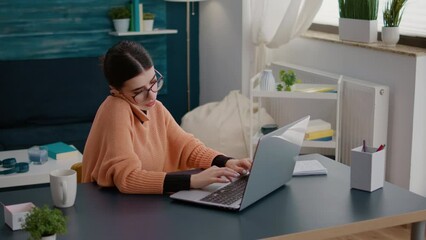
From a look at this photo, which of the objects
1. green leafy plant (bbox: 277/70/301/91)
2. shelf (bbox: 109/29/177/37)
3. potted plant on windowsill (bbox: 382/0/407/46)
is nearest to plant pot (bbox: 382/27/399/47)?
potted plant on windowsill (bbox: 382/0/407/46)

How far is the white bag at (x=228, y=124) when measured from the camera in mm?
4801

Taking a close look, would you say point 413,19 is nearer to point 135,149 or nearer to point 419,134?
point 419,134

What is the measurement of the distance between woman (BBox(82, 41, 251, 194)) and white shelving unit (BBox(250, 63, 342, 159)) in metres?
1.60

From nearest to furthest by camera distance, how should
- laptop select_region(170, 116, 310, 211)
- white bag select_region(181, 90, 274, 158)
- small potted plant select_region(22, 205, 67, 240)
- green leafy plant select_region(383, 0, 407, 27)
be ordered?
small potted plant select_region(22, 205, 67, 240)
laptop select_region(170, 116, 310, 211)
green leafy plant select_region(383, 0, 407, 27)
white bag select_region(181, 90, 274, 158)

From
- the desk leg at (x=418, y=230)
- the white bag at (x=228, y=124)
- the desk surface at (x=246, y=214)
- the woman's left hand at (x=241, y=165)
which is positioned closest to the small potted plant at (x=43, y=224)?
the desk surface at (x=246, y=214)

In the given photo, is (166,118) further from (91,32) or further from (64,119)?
(91,32)

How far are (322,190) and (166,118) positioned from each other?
645 mm

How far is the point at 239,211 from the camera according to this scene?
206cm

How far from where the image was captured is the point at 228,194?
219 cm

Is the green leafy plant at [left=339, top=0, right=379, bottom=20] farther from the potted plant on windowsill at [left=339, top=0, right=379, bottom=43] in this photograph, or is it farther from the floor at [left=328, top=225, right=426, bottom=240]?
the floor at [left=328, top=225, right=426, bottom=240]

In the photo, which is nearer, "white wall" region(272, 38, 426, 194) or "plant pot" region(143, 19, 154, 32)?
"white wall" region(272, 38, 426, 194)

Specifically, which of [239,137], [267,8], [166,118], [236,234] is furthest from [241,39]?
[236,234]

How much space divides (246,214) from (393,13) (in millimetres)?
2326

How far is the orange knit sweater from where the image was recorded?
2.26m
